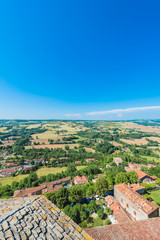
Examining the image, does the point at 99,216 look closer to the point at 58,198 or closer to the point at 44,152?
the point at 58,198

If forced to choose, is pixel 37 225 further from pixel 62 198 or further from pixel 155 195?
pixel 155 195

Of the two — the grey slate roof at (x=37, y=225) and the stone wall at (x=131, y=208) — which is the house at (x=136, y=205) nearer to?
the stone wall at (x=131, y=208)

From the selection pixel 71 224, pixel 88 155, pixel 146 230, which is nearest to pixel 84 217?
pixel 146 230

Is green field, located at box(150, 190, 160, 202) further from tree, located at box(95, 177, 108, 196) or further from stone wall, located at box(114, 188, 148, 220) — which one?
tree, located at box(95, 177, 108, 196)


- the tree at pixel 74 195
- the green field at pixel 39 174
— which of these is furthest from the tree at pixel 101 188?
the green field at pixel 39 174

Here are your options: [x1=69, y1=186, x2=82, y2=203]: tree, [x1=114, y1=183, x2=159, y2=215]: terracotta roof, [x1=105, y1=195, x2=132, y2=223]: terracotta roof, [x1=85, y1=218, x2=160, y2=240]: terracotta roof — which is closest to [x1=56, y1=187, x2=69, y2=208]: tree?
[x1=69, y1=186, x2=82, y2=203]: tree
